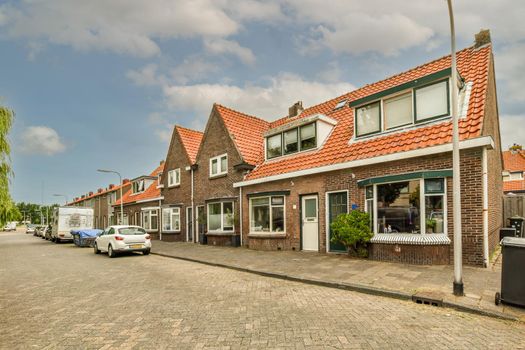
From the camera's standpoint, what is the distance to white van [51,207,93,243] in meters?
26.8

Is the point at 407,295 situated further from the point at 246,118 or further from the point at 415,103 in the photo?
the point at 246,118

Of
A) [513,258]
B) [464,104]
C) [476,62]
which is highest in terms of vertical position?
[476,62]

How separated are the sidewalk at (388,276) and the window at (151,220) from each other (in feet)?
49.4

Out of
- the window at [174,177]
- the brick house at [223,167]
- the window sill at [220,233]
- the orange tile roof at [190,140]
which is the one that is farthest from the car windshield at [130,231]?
the window at [174,177]

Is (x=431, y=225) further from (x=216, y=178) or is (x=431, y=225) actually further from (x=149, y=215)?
(x=149, y=215)

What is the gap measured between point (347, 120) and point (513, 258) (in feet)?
33.0

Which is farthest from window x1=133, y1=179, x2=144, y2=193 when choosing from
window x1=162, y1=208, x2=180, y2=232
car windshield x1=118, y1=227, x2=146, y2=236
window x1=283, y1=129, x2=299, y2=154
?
window x1=283, y1=129, x2=299, y2=154

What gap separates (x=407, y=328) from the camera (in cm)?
513

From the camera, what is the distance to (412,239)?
9.87 m

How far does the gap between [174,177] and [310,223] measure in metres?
13.8

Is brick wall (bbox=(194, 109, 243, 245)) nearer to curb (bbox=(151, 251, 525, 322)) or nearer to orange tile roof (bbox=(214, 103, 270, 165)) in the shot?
orange tile roof (bbox=(214, 103, 270, 165))

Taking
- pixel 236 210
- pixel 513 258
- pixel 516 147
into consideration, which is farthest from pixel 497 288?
pixel 516 147

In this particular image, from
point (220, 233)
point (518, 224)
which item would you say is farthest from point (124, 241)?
point (518, 224)

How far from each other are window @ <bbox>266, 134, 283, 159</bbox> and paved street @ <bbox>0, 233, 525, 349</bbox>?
28.8 ft
